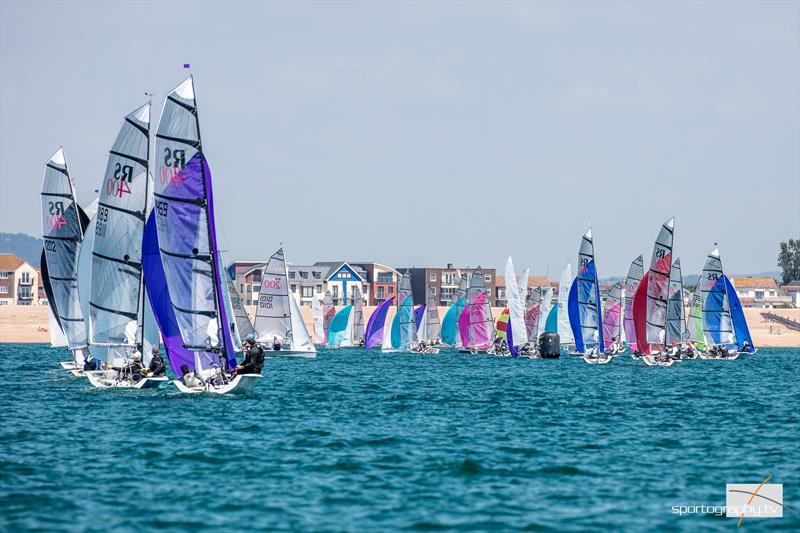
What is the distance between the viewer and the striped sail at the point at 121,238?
43.8 m

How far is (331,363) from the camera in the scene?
81375 mm

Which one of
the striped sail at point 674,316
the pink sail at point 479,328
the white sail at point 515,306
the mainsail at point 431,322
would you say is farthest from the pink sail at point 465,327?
the striped sail at point 674,316

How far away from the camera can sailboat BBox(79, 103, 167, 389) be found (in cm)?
4378

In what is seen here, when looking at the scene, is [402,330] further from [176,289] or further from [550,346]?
[176,289]

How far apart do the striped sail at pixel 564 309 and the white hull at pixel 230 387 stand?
187 ft

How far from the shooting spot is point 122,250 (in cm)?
4412

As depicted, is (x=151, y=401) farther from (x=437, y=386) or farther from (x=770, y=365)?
(x=770, y=365)

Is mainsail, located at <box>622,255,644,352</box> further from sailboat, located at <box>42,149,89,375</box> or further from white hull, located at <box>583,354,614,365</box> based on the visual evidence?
sailboat, located at <box>42,149,89,375</box>

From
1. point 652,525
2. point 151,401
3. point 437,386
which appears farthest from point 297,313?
point 652,525

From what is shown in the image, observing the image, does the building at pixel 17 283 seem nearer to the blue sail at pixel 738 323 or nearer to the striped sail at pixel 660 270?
the blue sail at pixel 738 323

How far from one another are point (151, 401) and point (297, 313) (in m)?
44.4

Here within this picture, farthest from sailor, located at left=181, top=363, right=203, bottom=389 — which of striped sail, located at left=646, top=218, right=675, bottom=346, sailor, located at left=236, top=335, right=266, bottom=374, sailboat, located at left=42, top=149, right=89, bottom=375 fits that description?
striped sail, located at left=646, top=218, right=675, bottom=346

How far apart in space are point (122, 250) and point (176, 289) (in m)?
4.93

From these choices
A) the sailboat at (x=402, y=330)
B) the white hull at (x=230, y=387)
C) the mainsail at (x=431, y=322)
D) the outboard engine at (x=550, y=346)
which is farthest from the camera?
the mainsail at (x=431, y=322)
